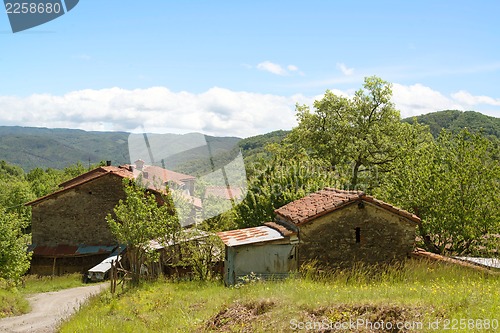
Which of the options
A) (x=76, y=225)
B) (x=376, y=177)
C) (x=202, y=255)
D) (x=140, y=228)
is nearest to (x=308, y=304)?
(x=202, y=255)

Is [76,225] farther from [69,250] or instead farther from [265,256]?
[265,256]

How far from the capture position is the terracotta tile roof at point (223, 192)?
84.9 ft

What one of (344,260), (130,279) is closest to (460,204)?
(344,260)

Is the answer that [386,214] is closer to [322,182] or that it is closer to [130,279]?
[322,182]

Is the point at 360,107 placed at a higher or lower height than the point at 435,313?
higher

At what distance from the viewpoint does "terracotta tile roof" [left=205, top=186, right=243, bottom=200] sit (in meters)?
A: 25.9

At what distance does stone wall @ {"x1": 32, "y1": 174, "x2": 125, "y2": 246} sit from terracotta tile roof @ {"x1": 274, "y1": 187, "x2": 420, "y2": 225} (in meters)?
20.1

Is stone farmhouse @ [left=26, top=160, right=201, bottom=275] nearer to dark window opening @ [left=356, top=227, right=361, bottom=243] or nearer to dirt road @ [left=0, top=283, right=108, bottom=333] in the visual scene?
dirt road @ [left=0, top=283, right=108, bottom=333]

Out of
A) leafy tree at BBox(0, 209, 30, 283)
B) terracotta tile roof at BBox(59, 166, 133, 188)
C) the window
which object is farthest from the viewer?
terracotta tile roof at BBox(59, 166, 133, 188)

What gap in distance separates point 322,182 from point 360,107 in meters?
13.8

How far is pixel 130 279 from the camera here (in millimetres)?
18328

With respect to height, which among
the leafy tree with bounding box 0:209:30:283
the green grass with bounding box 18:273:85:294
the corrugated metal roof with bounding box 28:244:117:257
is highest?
the leafy tree with bounding box 0:209:30:283

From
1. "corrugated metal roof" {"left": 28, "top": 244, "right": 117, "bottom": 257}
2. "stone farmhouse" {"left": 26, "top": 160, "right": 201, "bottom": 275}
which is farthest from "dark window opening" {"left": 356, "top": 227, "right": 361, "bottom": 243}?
"corrugated metal roof" {"left": 28, "top": 244, "right": 117, "bottom": 257}

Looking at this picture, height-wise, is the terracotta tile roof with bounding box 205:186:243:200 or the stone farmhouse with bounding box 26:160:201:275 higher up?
the terracotta tile roof with bounding box 205:186:243:200
